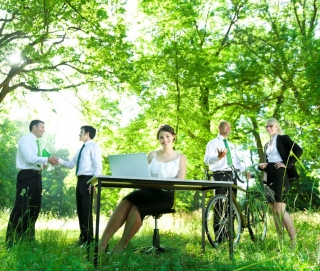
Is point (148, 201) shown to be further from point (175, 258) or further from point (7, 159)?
point (7, 159)

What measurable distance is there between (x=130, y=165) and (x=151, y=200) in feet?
2.25

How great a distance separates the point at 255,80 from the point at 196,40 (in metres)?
2.73

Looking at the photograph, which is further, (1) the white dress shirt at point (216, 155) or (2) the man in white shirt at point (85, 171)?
(2) the man in white shirt at point (85, 171)

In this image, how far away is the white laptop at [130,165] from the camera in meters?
4.78

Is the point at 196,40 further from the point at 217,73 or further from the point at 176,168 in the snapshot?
the point at 176,168

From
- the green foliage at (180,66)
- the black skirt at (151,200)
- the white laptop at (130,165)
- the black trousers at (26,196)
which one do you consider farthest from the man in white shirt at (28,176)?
the green foliage at (180,66)

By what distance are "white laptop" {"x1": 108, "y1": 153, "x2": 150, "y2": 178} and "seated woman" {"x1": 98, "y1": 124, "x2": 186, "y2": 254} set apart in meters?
0.45

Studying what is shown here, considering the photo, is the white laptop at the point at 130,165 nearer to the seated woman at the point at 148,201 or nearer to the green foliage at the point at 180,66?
the seated woman at the point at 148,201

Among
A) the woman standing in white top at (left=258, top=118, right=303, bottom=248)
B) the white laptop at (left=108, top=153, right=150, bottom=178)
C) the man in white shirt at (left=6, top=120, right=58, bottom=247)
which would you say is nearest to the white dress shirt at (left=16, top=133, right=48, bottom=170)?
the man in white shirt at (left=6, top=120, right=58, bottom=247)

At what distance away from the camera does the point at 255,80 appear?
16.9 metres

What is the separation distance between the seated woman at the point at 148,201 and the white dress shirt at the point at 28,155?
5.87 ft

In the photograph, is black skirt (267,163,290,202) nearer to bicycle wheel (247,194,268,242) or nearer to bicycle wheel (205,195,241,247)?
bicycle wheel (205,195,241,247)

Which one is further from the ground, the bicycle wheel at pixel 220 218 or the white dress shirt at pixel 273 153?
the white dress shirt at pixel 273 153

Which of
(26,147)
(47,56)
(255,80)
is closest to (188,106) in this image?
(255,80)
